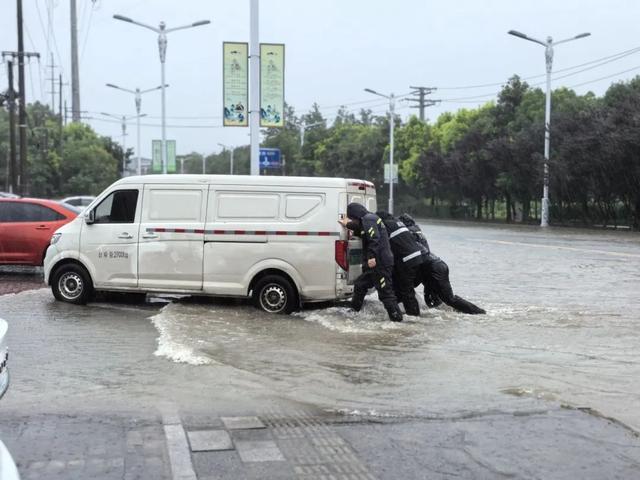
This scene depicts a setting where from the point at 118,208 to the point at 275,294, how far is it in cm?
281

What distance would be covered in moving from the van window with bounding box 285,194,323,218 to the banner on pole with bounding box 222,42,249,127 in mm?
7723

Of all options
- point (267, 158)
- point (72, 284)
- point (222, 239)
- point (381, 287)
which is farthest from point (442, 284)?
point (267, 158)

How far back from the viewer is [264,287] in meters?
10.5

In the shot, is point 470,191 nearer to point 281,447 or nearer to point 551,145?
point 551,145

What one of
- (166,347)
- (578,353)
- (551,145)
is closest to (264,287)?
(166,347)

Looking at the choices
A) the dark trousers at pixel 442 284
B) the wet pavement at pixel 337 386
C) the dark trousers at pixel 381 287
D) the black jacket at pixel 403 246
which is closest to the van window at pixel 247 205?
the wet pavement at pixel 337 386

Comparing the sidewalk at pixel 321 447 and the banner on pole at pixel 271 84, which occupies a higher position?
the banner on pole at pixel 271 84

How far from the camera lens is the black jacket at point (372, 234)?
32.6ft

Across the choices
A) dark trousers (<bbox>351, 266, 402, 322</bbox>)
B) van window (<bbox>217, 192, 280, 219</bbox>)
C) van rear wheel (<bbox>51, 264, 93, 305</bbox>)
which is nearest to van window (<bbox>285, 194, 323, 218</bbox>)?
van window (<bbox>217, 192, 280, 219</bbox>)

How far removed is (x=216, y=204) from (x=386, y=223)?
254 cm

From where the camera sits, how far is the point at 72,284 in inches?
440

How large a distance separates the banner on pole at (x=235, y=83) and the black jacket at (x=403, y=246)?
26.5 ft

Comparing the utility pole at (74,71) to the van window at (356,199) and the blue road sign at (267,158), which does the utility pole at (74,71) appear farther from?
the van window at (356,199)

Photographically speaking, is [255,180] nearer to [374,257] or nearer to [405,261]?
[374,257]
